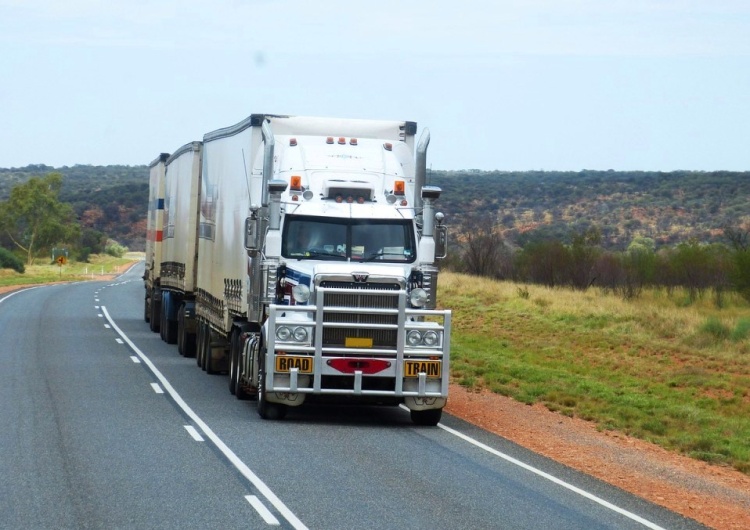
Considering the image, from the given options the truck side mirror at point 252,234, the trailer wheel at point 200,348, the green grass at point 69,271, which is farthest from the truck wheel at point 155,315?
the green grass at point 69,271

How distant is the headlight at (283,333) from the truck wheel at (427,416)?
2.04 meters

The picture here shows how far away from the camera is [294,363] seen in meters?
15.6

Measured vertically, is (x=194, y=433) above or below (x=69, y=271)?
above

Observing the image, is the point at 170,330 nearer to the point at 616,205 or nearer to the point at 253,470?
the point at 253,470

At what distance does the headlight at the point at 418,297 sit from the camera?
53.8 feet

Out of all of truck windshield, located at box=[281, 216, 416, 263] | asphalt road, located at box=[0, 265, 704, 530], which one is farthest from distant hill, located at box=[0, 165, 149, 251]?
truck windshield, located at box=[281, 216, 416, 263]

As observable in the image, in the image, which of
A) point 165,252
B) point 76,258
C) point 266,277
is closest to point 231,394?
point 266,277

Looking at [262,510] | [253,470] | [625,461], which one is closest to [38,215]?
[625,461]

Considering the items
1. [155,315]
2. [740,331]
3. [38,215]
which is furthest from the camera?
[38,215]

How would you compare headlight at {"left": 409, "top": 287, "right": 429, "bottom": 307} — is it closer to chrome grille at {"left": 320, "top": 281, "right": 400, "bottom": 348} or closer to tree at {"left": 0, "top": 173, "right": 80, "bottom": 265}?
chrome grille at {"left": 320, "top": 281, "right": 400, "bottom": 348}

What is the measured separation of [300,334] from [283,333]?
0.22 m

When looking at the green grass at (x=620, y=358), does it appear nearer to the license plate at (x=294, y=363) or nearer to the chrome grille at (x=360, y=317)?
the chrome grille at (x=360, y=317)

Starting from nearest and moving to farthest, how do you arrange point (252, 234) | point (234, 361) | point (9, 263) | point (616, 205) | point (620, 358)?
point (252, 234), point (234, 361), point (620, 358), point (9, 263), point (616, 205)

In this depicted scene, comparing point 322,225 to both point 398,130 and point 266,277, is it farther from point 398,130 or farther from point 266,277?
point 398,130
